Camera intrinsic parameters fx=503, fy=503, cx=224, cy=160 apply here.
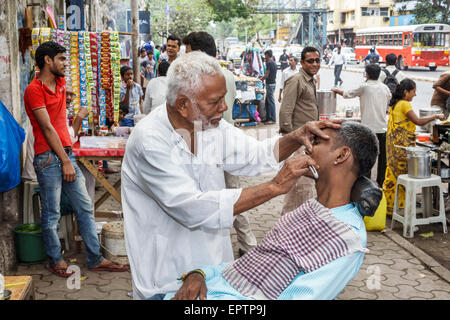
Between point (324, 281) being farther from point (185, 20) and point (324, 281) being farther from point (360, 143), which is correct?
point (185, 20)

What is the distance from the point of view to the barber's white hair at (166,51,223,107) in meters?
2.09

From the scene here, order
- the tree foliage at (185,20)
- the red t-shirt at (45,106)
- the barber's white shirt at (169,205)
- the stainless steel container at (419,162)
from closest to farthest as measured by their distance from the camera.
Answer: the barber's white shirt at (169,205) < the red t-shirt at (45,106) < the stainless steel container at (419,162) < the tree foliage at (185,20)

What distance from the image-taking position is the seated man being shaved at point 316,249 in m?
2.08

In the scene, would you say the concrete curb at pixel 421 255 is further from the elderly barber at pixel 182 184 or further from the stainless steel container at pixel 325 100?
the stainless steel container at pixel 325 100

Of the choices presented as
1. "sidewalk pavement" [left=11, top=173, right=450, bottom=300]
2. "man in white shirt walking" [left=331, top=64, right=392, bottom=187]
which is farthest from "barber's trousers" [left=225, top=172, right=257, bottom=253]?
"man in white shirt walking" [left=331, top=64, right=392, bottom=187]

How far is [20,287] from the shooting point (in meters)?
2.64

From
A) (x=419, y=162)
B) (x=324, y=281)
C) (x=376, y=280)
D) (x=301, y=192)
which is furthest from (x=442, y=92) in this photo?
(x=324, y=281)

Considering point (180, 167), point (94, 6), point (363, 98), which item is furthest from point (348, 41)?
point (180, 167)

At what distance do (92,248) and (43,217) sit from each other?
0.53 meters

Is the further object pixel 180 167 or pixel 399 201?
pixel 399 201

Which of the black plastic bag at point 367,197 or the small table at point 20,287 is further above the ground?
the black plastic bag at point 367,197

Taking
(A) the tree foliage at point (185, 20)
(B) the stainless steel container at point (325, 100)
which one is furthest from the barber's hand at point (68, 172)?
(A) the tree foliage at point (185, 20)

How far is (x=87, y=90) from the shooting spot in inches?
226
